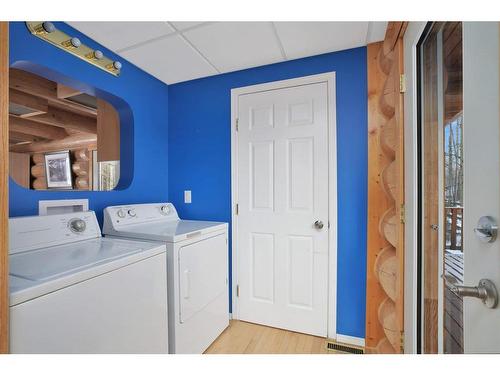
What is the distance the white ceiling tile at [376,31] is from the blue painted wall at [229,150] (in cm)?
10

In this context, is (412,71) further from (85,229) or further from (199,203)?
(85,229)

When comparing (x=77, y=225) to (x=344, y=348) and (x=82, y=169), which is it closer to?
(x=344, y=348)

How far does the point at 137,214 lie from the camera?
1.83 metres

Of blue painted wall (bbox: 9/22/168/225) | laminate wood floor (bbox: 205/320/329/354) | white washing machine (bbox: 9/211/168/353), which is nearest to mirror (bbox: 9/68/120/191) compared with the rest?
blue painted wall (bbox: 9/22/168/225)

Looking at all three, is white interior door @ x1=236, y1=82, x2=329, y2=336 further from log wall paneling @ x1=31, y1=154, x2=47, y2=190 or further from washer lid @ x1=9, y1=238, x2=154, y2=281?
log wall paneling @ x1=31, y1=154, x2=47, y2=190

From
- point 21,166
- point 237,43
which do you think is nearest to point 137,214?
point 237,43

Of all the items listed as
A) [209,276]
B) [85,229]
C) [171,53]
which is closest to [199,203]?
[209,276]

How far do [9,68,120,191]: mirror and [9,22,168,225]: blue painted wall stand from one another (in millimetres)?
200

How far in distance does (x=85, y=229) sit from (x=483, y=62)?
2.00 metres

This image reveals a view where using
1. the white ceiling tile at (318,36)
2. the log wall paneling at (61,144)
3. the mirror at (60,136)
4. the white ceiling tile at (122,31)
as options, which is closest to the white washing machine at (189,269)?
the mirror at (60,136)

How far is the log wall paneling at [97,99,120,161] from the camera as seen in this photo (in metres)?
2.07

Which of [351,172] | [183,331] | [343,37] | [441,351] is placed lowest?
[183,331]

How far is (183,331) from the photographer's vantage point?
1.45 meters

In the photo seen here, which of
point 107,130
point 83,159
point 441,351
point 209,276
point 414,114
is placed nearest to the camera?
point 441,351
